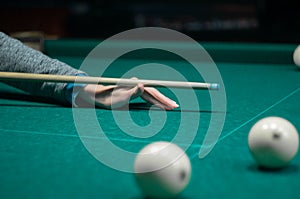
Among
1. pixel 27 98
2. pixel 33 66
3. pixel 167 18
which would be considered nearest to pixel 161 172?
pixel 33 66

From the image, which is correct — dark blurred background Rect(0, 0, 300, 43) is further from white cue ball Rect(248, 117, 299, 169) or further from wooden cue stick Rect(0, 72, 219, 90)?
white cue ball Rect(248, 117, 299, 169)

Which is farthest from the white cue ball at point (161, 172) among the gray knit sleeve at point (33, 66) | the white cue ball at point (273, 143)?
the gray knit sleeve at point (33, 66)

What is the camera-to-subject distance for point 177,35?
261 inches

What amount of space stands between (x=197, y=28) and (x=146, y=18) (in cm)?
90

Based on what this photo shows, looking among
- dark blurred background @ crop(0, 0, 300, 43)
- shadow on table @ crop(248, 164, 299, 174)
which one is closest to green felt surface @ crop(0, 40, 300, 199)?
shadow on table @ crop(248, 164, 299, 174)

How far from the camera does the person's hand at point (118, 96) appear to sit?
9.02 feet

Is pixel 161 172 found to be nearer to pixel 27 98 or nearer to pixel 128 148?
pixel 128 148

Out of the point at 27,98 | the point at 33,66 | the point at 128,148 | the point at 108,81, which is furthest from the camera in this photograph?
the point at 27,98

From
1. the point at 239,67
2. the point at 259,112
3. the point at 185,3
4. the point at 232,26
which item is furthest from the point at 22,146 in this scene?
the point at 185,3

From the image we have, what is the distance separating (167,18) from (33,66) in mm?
5205

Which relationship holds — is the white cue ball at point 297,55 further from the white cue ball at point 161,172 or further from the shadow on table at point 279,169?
the white cue ball at point 161,172

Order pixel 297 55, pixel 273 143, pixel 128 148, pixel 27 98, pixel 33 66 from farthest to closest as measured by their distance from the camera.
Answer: pixel 297 55, pixel 27 98, pixel 33 66, pixel 128 148, pixel 273 143

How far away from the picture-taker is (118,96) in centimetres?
276

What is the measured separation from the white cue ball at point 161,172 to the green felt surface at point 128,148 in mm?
71
